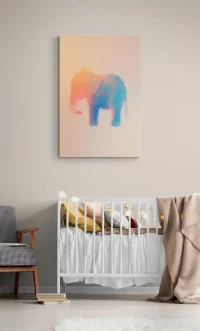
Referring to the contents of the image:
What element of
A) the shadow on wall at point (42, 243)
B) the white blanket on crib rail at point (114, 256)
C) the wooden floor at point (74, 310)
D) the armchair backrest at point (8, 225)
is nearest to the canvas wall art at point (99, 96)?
the shadow on wall at point (42, 243)

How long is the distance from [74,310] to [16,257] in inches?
30.1

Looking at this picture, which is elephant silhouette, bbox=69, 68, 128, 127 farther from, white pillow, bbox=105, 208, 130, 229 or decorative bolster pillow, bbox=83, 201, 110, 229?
white pillow, bbox=105, 208, 130, 229

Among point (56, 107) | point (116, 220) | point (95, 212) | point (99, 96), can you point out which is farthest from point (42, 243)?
point (99, 96)

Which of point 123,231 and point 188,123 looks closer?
point 123,231

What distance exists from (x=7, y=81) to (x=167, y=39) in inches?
49.8

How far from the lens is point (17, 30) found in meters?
5.52

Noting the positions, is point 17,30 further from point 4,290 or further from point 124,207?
point 4,290

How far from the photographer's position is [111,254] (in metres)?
4.74

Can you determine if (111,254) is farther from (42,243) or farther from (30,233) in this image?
(42,243)

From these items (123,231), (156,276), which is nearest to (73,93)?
(123,231)

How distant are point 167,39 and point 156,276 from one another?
1.88m

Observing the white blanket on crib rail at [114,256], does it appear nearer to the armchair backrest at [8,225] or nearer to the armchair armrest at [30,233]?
the armchair armrest at [30,233]

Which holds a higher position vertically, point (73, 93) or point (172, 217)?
point (73, 93)

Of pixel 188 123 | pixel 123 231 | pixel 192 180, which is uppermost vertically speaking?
pixel 188 123
